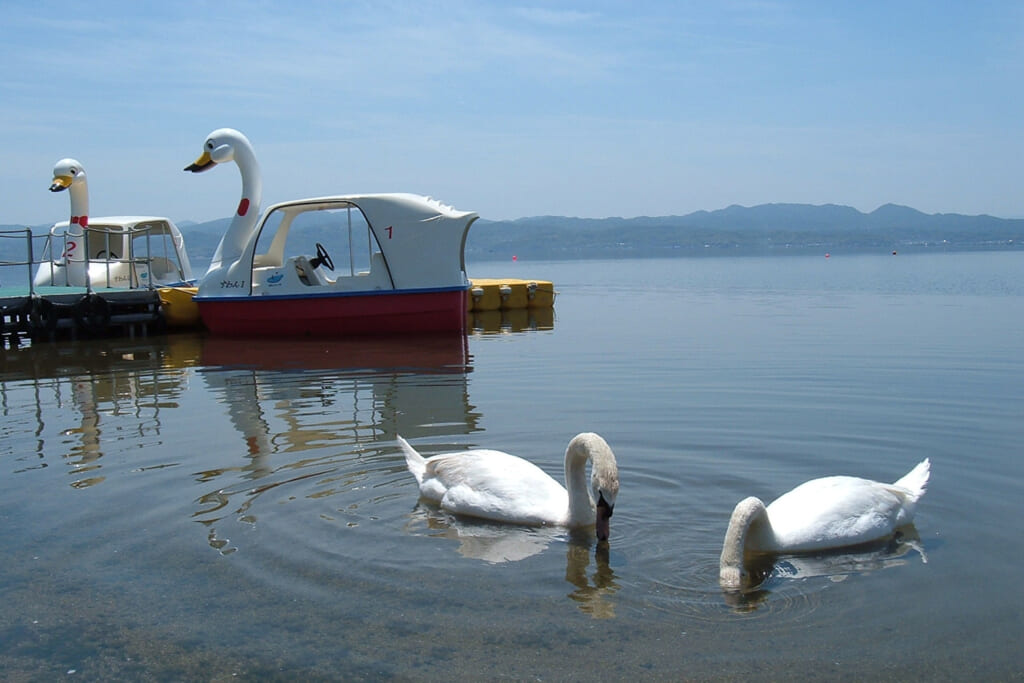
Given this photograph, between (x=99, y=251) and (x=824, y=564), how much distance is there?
2358 centimetres

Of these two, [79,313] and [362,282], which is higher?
[362,282]

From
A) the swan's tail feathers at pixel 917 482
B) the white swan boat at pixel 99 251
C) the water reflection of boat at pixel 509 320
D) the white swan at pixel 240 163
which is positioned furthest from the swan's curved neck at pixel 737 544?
the white swan boat at pixel 99 251

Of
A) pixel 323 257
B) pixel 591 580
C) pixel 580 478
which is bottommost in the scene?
pixel 591 580

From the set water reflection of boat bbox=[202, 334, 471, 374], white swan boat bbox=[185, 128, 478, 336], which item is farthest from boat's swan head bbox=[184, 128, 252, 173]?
water reflection of boat bbox=[202, 334, 471, 374]

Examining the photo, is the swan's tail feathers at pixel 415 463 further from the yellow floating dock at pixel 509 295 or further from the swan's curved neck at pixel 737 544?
the yellow floating dock at pixel 509 295

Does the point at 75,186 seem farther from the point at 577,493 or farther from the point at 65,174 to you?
the point at 577,493

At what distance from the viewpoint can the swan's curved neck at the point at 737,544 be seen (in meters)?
5.81

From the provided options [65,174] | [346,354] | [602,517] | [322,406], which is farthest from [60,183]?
[602,517]

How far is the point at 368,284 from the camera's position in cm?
2059

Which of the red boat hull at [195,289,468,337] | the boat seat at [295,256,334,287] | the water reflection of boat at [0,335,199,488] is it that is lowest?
the water reflection of boat at [0,335,199,488]

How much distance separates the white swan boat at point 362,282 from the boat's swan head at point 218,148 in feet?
6.01

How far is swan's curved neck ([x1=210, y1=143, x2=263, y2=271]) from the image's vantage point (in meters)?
21.8

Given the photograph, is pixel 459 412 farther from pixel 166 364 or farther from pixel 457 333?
pixel 457 333

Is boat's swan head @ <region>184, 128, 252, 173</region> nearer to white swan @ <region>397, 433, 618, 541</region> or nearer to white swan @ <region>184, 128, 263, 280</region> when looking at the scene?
white swan @ <region>184, 128, 263, 280</region>
